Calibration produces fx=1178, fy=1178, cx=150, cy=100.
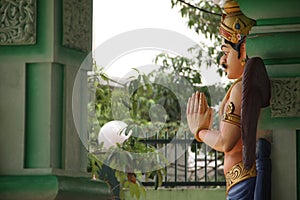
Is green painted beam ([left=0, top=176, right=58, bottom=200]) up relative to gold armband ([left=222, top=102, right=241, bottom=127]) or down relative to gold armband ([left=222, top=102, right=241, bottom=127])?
down

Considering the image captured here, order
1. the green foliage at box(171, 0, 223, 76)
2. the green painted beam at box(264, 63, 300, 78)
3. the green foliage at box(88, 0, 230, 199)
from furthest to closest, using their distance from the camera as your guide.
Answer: the green foliage at box(171, 0, 223, 76), the green foliage at box(88, 0, 230, 199), the green painted beam at box(264, 63, 300, 78)

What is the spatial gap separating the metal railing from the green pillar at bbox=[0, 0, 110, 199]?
5299 millimetres

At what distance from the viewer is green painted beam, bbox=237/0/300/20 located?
6.19 m

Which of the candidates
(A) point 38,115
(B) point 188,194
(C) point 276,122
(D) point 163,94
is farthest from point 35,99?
(D) point 163,94

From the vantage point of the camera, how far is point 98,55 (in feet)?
25.5

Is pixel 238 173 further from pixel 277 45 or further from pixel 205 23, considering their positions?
pixel 205 23

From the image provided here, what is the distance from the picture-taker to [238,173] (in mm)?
6004

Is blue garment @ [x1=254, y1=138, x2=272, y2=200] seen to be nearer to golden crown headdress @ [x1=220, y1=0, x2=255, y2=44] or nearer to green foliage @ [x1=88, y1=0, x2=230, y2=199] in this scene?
golden crown headdress @ [x1=220, y1=0, x2=255, y2=44]

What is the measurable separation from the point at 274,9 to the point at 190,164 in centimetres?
424

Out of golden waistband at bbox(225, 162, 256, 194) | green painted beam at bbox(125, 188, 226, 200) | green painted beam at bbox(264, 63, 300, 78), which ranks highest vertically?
green painted beam at bbox(264, 63, 300, 78)

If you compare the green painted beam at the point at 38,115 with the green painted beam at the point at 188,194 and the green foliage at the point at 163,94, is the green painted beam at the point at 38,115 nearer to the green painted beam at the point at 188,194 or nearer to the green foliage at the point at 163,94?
the green foliage at the point at 163,94

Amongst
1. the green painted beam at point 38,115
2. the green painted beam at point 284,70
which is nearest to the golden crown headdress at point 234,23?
the green painted beam at point 284,70

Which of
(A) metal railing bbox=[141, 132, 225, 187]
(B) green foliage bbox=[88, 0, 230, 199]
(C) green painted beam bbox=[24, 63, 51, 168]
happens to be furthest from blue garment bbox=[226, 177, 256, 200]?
(A) metal railing bbox=[141, 132, 225, 187]

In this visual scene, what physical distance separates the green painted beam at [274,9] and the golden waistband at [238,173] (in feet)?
2.68
